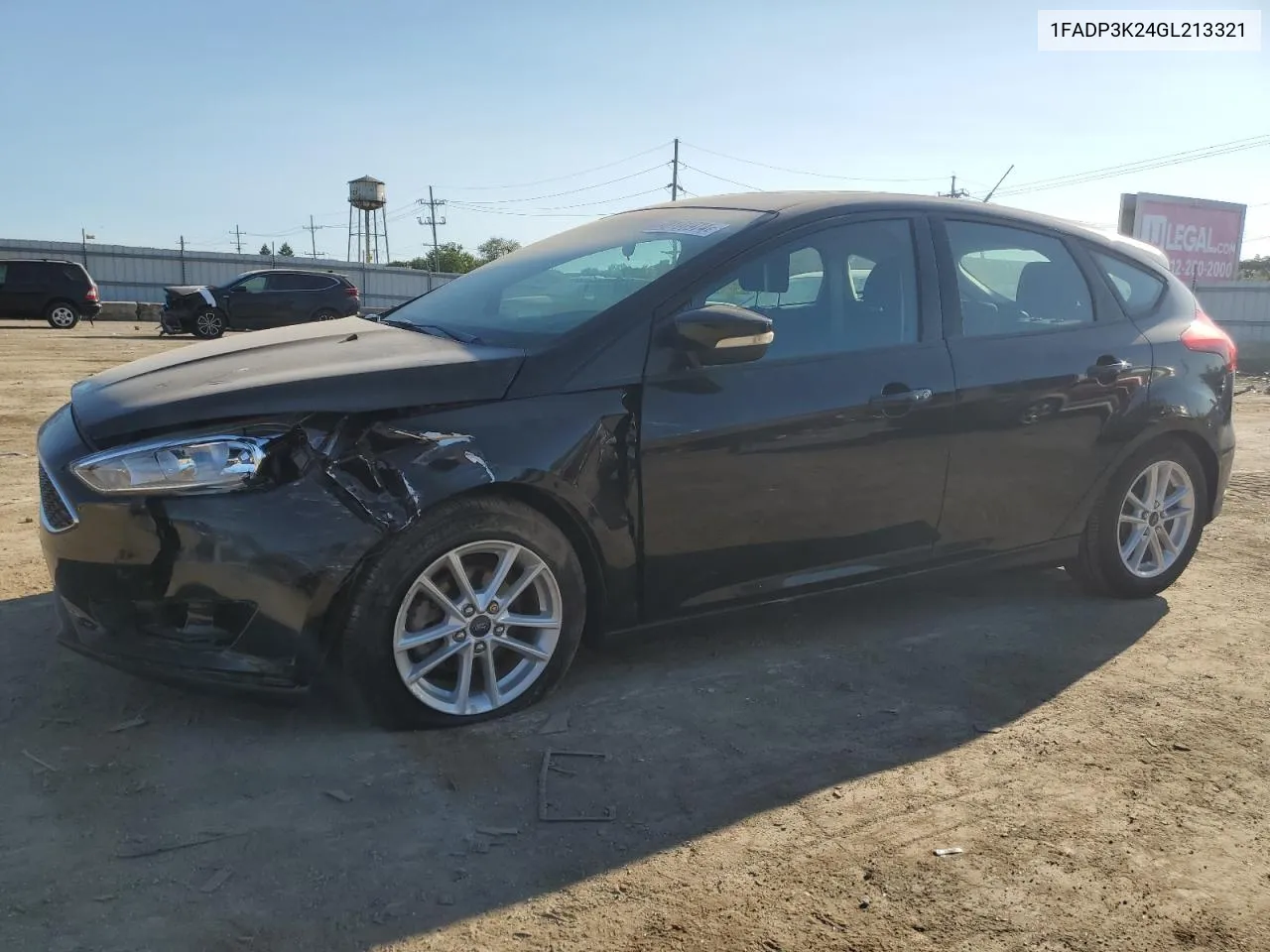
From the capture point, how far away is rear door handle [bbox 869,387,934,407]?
3.76 metres

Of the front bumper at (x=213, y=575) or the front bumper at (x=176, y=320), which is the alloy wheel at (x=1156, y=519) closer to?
the front bumper at (x=213, y=575)

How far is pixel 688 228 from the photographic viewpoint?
12.8 ft

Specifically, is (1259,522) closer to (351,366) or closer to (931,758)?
(931,758)

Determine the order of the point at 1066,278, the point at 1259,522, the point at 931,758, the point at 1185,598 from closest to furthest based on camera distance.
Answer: the point at 931,758 < the point at 1066,278 < the point at 1185,598 < the point at 1259,522

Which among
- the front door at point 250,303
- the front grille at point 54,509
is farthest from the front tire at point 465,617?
the front door at point 250,303

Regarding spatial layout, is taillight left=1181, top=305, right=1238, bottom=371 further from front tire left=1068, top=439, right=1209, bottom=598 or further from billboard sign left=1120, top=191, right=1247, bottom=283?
billboard sign left=1120, top=191, right=1247, bottom=283

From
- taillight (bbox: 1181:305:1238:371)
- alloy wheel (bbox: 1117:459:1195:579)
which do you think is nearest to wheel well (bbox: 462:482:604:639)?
alloy wheel (bbox: 1117:459:1195:579)

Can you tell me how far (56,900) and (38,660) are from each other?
153 cm

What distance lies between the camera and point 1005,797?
9.56 feet

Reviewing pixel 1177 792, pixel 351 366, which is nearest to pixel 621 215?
pixel 351 366

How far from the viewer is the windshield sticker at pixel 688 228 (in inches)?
150

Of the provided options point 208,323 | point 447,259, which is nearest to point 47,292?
point 208,323

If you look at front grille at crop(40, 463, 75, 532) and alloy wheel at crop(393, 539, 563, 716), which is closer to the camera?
front grille at crop(40, 463, 75, 532)

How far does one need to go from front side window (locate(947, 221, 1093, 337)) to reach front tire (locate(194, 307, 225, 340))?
824 inches
